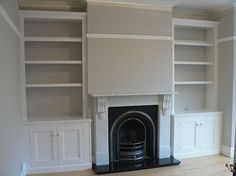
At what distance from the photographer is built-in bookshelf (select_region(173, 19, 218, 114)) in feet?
14.5

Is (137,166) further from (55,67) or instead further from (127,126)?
(55,67)

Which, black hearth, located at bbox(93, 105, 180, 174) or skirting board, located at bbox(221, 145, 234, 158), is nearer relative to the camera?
black hearth, located at bbox(93, 105, 180, 174)

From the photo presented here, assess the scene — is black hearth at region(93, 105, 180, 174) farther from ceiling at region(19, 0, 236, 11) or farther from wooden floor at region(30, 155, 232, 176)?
ceiling at region(19, 0, 236, 11)

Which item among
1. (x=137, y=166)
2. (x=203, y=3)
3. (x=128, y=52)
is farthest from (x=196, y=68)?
(x=137, y=166)

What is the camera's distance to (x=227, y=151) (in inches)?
166

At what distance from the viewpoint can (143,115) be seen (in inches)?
154

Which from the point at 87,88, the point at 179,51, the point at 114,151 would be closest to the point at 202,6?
the point at 179,51

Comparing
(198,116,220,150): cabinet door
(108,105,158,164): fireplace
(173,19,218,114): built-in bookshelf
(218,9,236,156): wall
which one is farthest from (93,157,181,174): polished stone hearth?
(218,9,236,156): wall

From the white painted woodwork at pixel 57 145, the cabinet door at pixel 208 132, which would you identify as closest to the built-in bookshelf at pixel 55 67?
the white painted woodwork at pixel 57 145

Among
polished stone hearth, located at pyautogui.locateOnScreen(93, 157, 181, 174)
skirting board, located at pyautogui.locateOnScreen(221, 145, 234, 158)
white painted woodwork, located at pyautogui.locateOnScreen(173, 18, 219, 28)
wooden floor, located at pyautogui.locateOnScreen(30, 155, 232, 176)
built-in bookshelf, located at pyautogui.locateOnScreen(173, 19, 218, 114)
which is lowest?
wooden floor, located at pyautogui.locateOnScreen(30, 155, 232, 176)

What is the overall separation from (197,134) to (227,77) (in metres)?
1.16

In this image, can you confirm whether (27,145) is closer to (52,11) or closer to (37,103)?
(37,103)

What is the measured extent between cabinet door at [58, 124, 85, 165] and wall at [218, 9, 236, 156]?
8.55 ft

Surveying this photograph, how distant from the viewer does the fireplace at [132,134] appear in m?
3.81
